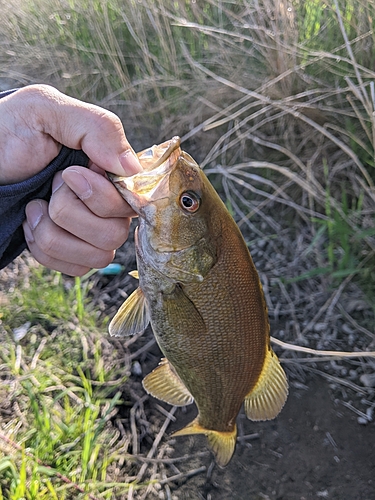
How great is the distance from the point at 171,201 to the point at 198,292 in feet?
0.92

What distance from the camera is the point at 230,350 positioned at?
1.48m

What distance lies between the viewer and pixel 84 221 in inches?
60.2

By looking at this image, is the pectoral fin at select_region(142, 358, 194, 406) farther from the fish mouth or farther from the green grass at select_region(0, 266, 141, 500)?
the fish mouth

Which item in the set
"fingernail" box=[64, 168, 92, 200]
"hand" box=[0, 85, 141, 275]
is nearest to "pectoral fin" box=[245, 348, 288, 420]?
"hand" box=[0, 85, 141, 275]

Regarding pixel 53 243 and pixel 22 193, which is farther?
pixel 53 243

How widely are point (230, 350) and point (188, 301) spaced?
204 millimetres

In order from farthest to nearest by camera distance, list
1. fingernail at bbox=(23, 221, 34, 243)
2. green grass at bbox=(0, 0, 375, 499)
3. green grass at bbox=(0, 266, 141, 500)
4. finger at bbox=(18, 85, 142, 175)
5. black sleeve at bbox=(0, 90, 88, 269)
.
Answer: green grass at bbox=(0, 0, 375, 499) → green grass at bbox=(0, 266, 141, 500) → fingernail at bbox=(23, 221, 34, 243) → black sleeve at bbox=(0, 90, 88, 269) → finger at bbox=(18, 85, 142, 175)

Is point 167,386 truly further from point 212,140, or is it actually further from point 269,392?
point 212,140

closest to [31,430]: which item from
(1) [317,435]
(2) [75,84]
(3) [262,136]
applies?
(1) [317,435]

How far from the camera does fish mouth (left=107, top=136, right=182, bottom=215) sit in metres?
1.27

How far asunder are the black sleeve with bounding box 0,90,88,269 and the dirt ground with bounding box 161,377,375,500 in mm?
1380

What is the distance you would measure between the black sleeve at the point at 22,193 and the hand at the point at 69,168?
0.03 meters

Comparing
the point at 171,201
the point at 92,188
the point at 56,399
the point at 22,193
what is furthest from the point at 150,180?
the point at 56,399

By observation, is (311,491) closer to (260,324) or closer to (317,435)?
(317,435)
